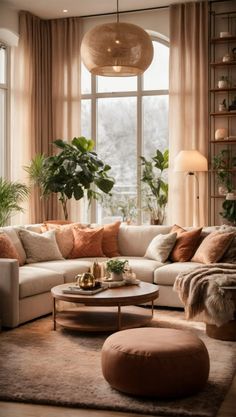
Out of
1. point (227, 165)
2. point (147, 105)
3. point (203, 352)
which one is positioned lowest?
point (203, 352)

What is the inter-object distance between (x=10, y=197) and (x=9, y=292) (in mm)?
2466

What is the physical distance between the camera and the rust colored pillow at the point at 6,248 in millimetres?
5820

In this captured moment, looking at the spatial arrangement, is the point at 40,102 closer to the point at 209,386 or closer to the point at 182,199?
the point at 182,199

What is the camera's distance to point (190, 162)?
7.52 meters

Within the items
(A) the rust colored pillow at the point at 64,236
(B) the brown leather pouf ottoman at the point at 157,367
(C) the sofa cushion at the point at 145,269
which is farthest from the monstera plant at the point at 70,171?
(B) the brown leather pouf ottoman at the point at 157,367

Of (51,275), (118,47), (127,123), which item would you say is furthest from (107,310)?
(127,123)

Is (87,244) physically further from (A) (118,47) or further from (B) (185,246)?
(A) (118,47)

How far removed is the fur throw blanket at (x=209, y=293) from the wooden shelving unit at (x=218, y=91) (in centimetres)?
276

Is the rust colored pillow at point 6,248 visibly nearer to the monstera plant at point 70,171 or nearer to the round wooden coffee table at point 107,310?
the round wooden coffee table at point 107,310

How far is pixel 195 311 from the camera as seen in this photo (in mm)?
5004

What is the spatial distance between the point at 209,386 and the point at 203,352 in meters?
0.26

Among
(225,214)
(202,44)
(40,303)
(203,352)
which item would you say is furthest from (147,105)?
(203,352)

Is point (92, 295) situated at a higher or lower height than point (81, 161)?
lower

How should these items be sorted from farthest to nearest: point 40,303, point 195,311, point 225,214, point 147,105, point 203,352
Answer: point 147,105 → point 225,214 → point 40,303 → point 195,311 → point 203,352
